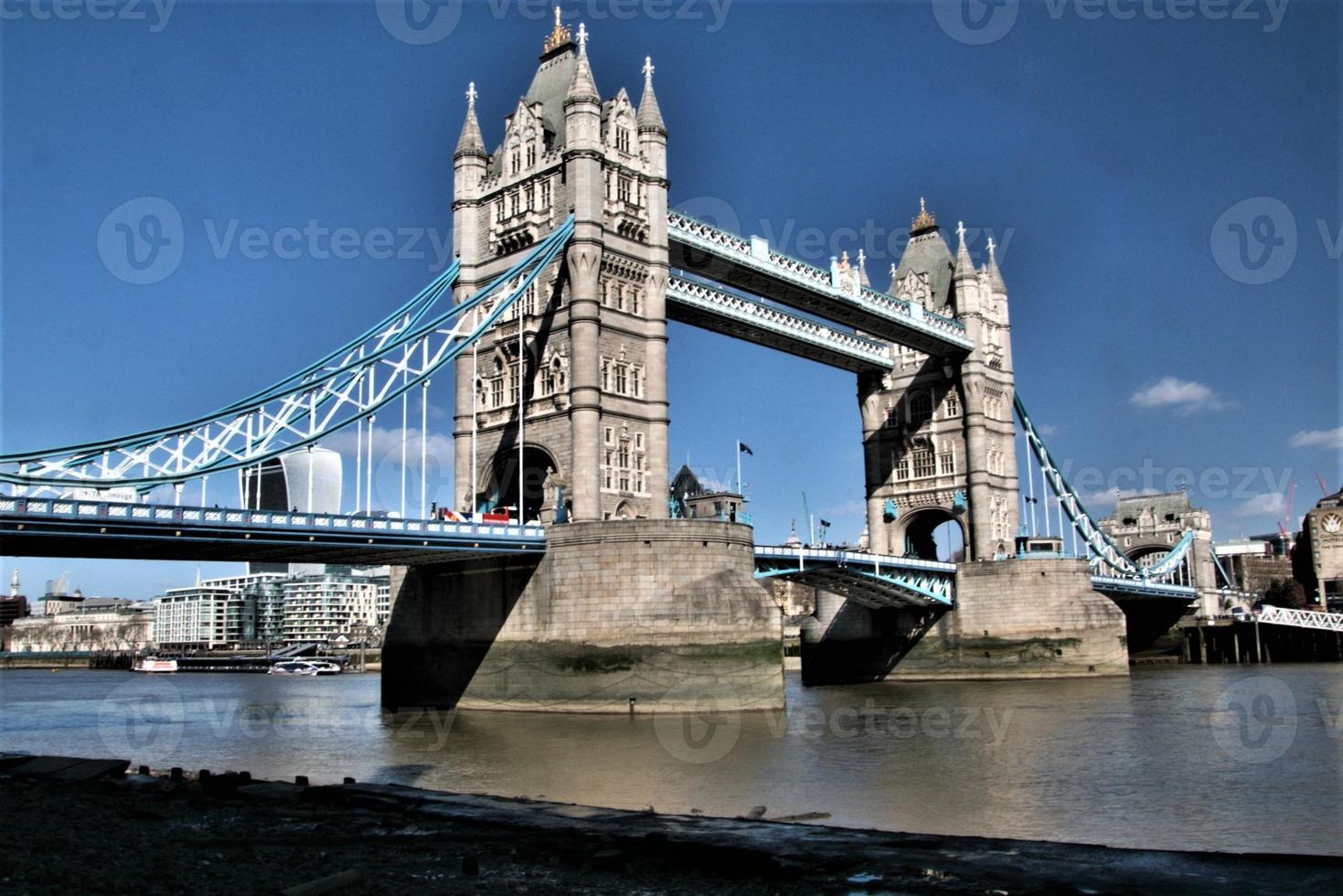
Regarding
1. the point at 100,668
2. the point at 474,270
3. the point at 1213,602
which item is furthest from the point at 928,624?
the point at 100,668

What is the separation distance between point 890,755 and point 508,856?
1616 centimetres

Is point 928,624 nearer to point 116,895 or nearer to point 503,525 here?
point 503,525

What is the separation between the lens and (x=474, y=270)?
46.2m

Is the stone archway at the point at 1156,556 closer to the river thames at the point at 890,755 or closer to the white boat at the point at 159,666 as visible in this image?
the river thames at the point at 890,755

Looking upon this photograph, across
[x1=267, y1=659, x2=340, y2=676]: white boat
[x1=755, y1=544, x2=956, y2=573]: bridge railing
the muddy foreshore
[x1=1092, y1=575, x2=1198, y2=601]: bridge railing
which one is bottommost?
[x1=267, y1=659, x2=340, y2=676]: white boat

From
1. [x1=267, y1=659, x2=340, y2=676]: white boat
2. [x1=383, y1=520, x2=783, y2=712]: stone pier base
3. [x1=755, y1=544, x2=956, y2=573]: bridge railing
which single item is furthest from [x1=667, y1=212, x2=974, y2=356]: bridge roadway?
[x1=267, y1=659, x2=340, y2=676]: white boat

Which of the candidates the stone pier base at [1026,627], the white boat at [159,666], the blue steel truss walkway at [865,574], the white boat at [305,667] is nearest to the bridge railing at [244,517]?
the blue steel truss walkway at [865,574]

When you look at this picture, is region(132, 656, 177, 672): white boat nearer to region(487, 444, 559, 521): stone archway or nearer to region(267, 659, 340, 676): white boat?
region(267, 659, 340, 676): white boat

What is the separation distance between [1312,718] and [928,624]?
89.1ft

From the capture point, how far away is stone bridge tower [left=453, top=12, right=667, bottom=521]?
4181 centimetres

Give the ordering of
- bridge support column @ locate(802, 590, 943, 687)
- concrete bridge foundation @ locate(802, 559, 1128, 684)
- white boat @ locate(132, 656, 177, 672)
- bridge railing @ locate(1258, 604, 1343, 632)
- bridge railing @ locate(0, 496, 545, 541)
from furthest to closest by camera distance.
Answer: white boat @ locate(132, 656, 177, 672), bridge railing @ locate(1258, 604, 1343, 632), bridge support column @ locate(802, 590, 943, 687), concrete bridge foundation @ locate(802, 559, 1128, 684), bridge railing @ locate(0, 496, 545, 541)

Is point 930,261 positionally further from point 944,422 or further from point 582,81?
point 582,81

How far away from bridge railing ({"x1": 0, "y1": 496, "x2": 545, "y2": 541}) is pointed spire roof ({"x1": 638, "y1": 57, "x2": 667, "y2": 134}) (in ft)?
54.4

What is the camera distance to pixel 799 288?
2100 inches
